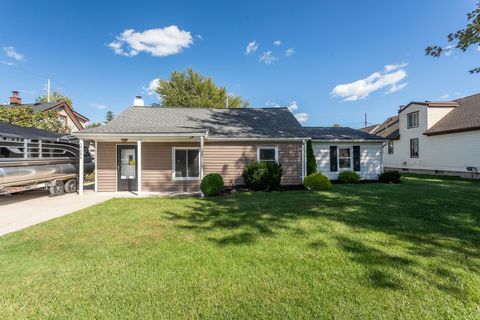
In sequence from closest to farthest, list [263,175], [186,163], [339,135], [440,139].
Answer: [263,175], [186,163], [339,135], [440,139]

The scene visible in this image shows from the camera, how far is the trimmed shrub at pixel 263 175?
1020 cm

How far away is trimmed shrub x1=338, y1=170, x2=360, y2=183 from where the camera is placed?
13117mm

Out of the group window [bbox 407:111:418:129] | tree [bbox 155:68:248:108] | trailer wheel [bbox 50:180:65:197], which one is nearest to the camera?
trailer wheel [bbox 50:180:65:197]

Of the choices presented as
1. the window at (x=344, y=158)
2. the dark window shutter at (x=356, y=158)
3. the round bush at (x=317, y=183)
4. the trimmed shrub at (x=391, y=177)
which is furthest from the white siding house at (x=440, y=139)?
the round bush at (x=317, y=183)

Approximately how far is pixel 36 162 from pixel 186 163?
223 inches

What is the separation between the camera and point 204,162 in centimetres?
1129

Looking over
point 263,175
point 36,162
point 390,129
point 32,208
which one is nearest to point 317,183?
point 263,175

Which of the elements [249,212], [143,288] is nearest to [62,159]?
[249,212]

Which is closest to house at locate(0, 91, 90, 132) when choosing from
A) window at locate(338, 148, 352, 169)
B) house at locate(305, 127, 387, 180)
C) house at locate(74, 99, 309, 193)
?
house at locate(74, 99, 309, 193)

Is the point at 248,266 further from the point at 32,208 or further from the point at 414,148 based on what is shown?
the point at 414,148

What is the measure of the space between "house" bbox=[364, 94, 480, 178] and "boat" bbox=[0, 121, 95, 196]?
903 inches

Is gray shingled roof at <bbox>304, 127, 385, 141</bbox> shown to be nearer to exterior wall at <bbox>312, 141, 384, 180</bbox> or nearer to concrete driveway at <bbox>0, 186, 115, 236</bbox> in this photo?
exterior wall at <bbox>312, 141, 384, 180</bbox>

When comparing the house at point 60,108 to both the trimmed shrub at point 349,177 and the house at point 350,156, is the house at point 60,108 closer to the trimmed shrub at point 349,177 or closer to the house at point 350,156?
the house at point 350,156

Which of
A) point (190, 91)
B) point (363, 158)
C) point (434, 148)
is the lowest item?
point (363, 158)
